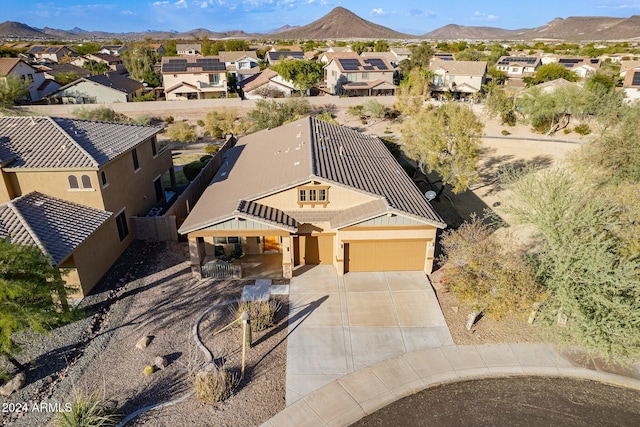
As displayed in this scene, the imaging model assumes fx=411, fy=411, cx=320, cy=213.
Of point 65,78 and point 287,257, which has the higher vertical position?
point 65,78

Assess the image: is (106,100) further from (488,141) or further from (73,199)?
(488,141)

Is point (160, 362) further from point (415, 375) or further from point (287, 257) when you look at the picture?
point (415, 375)

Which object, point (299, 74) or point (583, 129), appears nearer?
point (583, 129)

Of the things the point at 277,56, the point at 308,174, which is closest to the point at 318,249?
the point at 308,174

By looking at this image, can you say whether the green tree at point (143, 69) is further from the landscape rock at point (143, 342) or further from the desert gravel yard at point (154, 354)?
the landscape rock at point (143, 342)

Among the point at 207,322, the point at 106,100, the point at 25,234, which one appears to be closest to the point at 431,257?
the point at 207,322

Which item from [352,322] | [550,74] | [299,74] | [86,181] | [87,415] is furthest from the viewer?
[550,74]

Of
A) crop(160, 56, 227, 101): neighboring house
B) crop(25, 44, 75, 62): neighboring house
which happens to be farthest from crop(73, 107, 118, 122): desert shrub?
crop(25, 44, 75, 62): neighboring house
